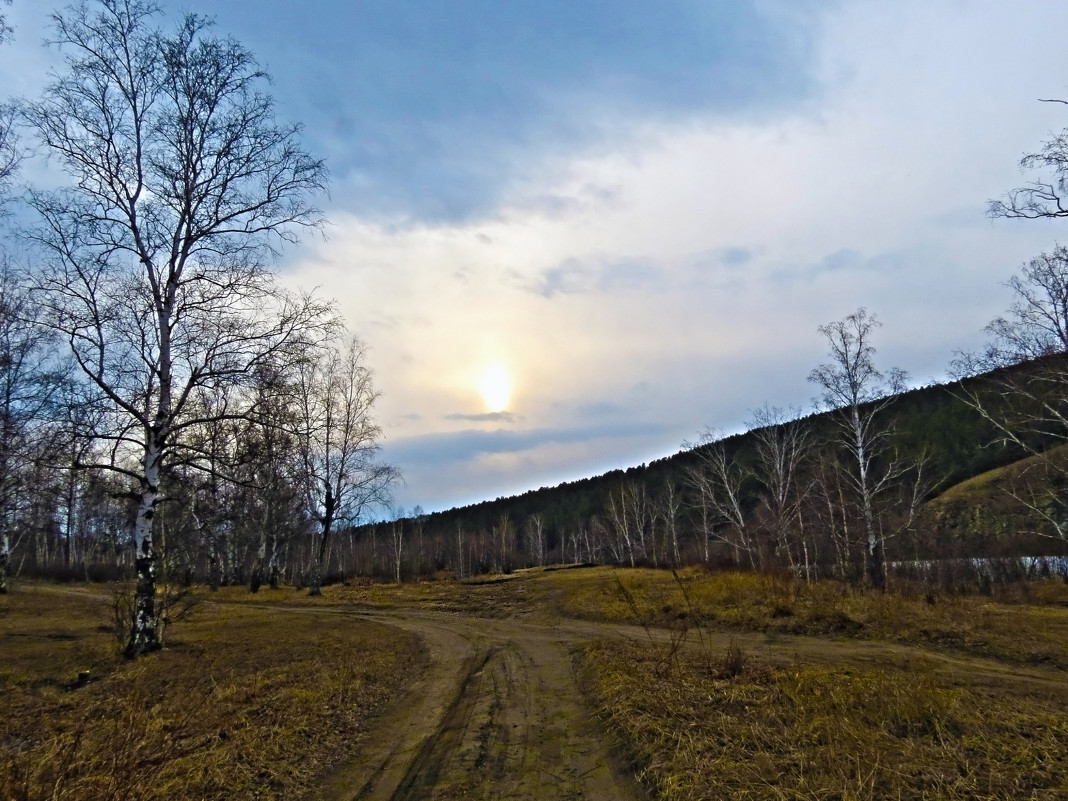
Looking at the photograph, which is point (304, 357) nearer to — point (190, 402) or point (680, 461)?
point (190, 402)

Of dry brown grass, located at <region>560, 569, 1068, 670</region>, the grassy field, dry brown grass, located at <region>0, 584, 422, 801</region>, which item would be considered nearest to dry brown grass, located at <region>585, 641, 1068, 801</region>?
the grassy field

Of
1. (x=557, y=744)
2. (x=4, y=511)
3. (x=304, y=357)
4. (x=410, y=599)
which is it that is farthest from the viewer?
(x=410, y=599)

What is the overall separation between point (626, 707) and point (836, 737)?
2654mm

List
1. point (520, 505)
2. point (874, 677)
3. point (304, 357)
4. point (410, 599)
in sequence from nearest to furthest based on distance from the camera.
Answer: point (874, 677) → point (304, 357) → point (410, 599) → point (520, 505)

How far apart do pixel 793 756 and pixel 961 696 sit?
11.2 feet

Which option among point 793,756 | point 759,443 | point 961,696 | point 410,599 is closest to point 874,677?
point 961,696

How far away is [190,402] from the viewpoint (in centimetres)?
1416

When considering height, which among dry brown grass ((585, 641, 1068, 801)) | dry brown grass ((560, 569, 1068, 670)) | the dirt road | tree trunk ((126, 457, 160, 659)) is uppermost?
tree trunk ((126, 457, 160, 659))

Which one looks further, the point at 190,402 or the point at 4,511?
the point at 4,511

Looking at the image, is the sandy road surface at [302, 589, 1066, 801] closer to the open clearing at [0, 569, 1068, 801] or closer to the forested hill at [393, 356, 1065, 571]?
the open clearing at [0, 569, 1068, 801]

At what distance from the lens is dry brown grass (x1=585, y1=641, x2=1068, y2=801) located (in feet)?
15.7

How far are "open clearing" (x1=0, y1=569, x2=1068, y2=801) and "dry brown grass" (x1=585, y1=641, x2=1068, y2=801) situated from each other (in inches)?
1.1

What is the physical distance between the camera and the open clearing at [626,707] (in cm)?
532

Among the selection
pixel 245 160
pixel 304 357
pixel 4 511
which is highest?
pixel 245 160
